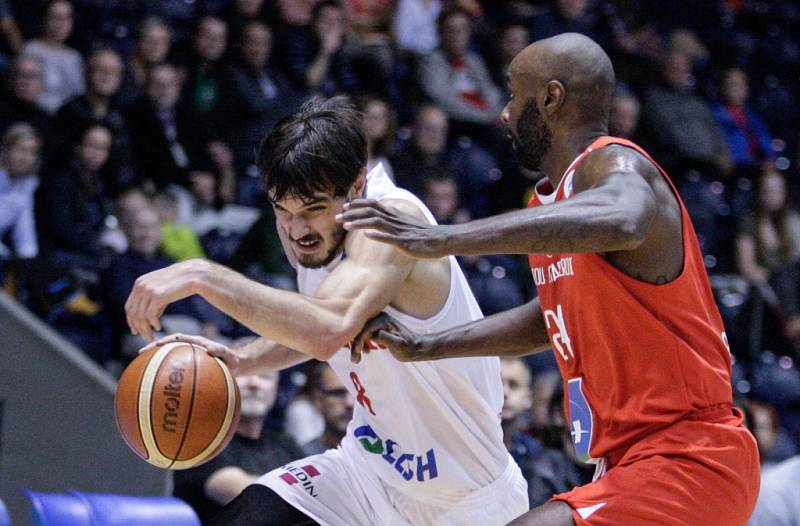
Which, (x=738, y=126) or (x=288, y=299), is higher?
(x=288, y=299)

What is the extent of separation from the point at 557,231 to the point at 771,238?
25.8ft

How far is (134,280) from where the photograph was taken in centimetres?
734

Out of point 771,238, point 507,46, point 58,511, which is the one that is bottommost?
point 771,238

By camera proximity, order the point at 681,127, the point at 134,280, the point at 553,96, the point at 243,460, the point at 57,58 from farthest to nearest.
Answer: the point at 681,127
the point at 57,58
the point at 134,280
the point at 243,460
the point at 553,96

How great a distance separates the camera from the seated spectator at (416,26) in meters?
10.6

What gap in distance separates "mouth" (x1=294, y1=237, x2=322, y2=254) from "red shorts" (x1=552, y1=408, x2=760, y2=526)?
1215 millimetres

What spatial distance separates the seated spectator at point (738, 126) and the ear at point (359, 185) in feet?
26.1

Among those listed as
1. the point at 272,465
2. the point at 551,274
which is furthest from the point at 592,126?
the point at 272,465

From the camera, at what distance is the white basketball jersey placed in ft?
13.8

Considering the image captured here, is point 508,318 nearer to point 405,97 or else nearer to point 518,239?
point 518,239

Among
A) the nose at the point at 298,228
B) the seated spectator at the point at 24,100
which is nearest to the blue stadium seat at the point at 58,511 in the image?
the nose at the point at 298,228

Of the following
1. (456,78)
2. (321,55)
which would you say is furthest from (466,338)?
(456,78)

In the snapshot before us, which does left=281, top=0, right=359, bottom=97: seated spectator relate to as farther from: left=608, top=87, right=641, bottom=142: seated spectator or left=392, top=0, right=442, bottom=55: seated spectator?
left=608, top=87, right=641, bottom=142: seated spectator

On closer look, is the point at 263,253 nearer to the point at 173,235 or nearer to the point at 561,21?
the point at 173,235
